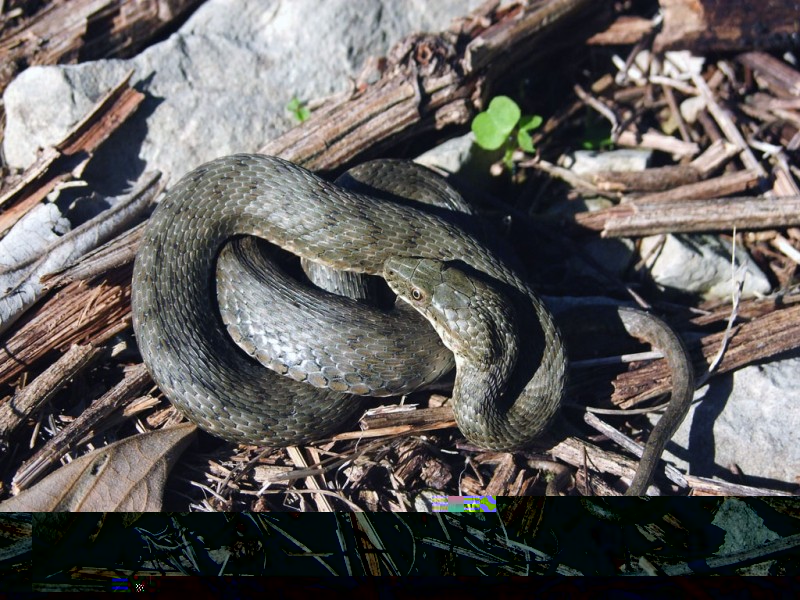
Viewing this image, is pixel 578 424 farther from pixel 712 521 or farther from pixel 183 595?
pixel 183 595

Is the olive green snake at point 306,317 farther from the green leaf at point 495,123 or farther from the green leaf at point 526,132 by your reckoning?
the green leaf at point 526,132

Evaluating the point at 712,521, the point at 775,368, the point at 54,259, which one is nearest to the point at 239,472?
the point at 54,259

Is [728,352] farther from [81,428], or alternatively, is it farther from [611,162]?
[81,428]

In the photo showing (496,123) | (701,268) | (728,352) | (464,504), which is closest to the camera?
Answer: (464,504)

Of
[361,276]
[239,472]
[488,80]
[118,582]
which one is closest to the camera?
[118,582]

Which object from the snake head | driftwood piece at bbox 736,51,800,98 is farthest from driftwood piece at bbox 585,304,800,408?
driftwood piece at bbox 736,51,800,98

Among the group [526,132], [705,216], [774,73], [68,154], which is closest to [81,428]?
[68,154]
